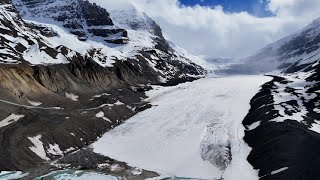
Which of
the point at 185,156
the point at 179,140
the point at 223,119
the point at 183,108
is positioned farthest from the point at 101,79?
the point at 185,156

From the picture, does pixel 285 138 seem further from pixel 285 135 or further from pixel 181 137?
pixel 181 137

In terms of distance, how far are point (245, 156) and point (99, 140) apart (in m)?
27.1

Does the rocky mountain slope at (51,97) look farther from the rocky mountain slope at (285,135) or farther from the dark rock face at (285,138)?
the dark rock face at (285,138)

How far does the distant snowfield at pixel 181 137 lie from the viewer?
69.6 meters

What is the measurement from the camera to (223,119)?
3996 inches

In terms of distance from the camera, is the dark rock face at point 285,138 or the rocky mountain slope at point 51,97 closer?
the dark rock face at point 285,138

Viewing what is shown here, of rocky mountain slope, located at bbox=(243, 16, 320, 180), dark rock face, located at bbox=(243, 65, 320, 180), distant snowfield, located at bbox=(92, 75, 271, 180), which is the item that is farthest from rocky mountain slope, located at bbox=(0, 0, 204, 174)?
dark rock face, located at bbox=(243, 65, 320, 180)

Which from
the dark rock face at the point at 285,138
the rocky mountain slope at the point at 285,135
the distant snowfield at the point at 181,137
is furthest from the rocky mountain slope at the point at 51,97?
the dark rock face at the point at 285,138

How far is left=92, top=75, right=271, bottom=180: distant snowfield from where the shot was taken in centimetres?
6956

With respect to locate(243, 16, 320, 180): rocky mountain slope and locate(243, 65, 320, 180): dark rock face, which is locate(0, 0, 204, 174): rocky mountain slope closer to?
locate(243, 16, 320, 180): rocky mountain slope

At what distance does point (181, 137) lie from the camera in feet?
289

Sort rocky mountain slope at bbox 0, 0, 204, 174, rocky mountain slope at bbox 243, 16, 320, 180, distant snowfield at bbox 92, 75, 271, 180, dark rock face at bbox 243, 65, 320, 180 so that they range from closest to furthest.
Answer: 1. dark rock face at bbox 243, 65, 320, 180
2. rocky mountain slope at bbox 243, 16, 320, 180
3. distant snowfield at bbox 92, 75, 271, 180
4. rocky mountain slope at bbox 0, 0, 204, 174

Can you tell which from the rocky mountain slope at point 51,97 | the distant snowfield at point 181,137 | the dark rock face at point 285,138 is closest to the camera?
the dark rock face at point 285,138

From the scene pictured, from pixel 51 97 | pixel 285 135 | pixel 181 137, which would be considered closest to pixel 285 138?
pixel 285 135
